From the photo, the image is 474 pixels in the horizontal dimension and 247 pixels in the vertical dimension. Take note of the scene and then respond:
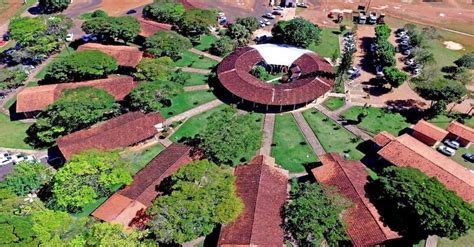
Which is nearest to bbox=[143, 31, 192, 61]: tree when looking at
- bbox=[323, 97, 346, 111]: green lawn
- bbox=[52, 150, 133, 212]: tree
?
bbox=[52, 150, 133, 212]: tree

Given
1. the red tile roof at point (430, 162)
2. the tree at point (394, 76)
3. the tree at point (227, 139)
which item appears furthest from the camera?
the tree at point (394, 76)

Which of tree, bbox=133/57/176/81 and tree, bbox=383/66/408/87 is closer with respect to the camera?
tree, bbox=133/57/176/81

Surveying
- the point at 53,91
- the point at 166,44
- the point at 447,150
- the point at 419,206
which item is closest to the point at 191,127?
the point at 166,44

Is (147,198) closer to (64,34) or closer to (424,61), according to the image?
(64,34)

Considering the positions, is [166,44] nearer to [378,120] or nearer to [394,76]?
[378,120]

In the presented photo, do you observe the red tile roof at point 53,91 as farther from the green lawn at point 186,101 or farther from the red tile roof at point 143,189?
the red tile roof at point 143,189

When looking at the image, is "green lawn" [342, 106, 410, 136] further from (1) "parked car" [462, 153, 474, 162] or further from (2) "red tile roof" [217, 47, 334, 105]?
(1) "parked car" [462, 153, 474, 162]

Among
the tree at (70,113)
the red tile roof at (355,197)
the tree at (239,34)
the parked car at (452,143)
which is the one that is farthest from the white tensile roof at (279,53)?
the tree at (70,113)
